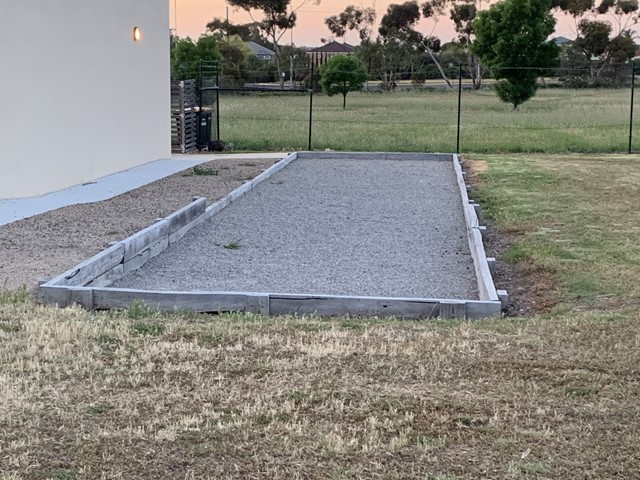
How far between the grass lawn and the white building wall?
577cm

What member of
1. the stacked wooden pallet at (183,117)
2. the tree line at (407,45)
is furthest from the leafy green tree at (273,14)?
the stacked wooden pallet at (183,117)

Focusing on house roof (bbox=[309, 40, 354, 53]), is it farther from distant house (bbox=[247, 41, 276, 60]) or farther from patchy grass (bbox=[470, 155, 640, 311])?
patchy grass (bbox=[470, 155, 640, 311])

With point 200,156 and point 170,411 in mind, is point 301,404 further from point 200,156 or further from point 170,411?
point 200,156

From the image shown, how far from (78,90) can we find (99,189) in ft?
5.42

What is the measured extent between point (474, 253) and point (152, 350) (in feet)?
13.6

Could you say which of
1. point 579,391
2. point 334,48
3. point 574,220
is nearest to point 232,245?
point 574,220

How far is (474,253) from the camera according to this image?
8430 mm

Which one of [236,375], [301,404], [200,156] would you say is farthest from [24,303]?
[200,156]

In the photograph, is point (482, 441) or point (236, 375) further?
point (236, 375)

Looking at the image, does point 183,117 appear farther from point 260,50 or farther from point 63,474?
point 260,50

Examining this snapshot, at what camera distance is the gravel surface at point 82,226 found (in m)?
7.75

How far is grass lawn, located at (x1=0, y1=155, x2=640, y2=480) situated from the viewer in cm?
366

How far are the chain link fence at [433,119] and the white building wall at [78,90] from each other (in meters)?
4.05

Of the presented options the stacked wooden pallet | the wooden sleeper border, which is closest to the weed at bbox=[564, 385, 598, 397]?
the wooden sleeper border
